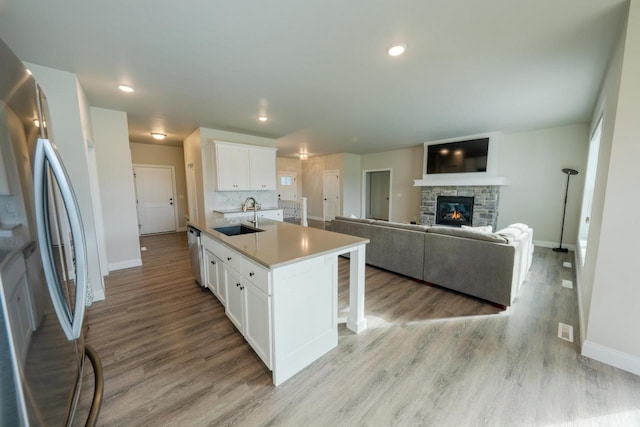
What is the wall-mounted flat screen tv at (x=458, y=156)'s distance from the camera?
219 inches

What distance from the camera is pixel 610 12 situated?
173 centimetres

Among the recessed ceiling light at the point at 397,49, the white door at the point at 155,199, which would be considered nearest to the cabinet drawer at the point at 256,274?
the recessed ceiling light at the point at 397,49

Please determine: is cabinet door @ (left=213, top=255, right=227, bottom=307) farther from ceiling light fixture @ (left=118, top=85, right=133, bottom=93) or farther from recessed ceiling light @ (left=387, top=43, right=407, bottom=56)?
recessed ceiling light @ (left=387, top=43, right=407, bottom=56)

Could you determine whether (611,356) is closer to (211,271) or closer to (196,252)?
(211,271)

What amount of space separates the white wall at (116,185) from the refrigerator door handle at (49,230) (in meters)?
3.63

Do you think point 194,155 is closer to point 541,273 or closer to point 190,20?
point 190,20

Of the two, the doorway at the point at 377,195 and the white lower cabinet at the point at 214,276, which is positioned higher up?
the doorway at the point at 377,195

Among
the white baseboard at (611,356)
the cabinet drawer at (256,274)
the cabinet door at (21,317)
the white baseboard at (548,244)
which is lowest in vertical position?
the white baseboard at (611,356)

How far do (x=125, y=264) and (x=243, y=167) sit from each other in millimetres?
2709

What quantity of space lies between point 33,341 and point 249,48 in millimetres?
2353

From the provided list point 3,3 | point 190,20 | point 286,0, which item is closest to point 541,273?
point 286,0

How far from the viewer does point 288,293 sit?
169cm

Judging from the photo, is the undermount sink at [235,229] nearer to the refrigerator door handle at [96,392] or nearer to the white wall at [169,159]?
the refrigerator door handle at [96,392]

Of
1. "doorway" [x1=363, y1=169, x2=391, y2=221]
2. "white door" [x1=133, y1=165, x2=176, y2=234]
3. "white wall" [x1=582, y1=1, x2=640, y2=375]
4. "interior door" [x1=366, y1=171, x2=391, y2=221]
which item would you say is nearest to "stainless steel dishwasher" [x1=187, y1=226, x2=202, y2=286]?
"white wall" [x1=582, y1=1, x2=640, y2=375]
